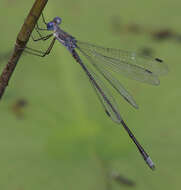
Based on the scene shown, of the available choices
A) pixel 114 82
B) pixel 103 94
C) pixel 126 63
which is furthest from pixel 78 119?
pixel 126 63

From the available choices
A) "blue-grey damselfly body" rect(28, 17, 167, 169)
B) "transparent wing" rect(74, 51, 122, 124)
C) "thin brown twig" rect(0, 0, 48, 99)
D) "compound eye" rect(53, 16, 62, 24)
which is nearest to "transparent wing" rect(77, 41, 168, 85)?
"blue-grey damselfly body" rect(28, 17, 167, 169)

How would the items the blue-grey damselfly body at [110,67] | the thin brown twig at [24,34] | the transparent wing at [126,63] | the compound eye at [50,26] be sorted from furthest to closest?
the transparent wing at [126,63] → the blue-grey damselfly body at [110,67] → the compound eye at [50,26] → the thin brown twig at [24,34]

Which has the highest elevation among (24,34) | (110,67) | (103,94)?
(24,34)

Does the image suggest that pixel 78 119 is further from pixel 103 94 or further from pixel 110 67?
pixel 110 67

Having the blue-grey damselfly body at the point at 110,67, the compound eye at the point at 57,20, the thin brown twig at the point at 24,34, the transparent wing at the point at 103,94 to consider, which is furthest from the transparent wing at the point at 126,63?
the thin brown twig at the point at 24,34

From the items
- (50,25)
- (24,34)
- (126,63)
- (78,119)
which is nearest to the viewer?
(24,34)

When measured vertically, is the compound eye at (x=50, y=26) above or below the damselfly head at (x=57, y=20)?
below

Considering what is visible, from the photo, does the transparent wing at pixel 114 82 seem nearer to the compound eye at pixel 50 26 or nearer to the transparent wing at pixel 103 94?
the transparent wing at pixel 103 94
